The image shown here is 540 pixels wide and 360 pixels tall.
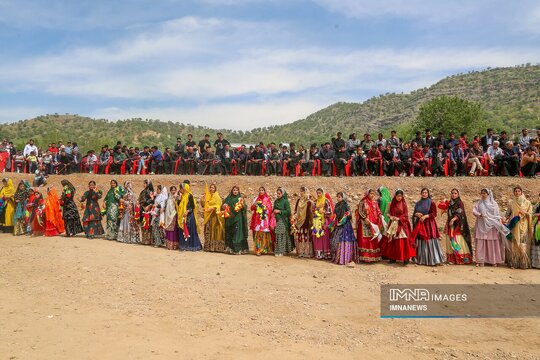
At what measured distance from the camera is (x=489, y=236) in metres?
10.1

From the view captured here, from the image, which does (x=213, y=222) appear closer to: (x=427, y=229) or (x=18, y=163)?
(x=427, y=229)

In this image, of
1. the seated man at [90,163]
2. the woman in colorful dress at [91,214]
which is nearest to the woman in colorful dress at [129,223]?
the woman in colorful dress at [91,214]

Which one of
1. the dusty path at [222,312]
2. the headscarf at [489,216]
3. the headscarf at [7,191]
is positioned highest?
the headscarf at [7,191]

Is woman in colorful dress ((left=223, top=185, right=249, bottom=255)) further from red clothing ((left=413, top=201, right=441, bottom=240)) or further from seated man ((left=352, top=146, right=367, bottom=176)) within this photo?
seated man ((left=352, top=146, right=367, bottom=176))

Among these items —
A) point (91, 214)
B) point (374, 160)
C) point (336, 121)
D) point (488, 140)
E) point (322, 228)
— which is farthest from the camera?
point (336, 121)

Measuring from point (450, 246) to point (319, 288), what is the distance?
11.7 feet

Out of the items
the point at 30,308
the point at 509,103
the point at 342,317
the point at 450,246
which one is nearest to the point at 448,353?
the point at 342,317

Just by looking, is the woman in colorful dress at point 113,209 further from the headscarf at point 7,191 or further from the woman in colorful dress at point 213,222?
the headscarf at point 7,191

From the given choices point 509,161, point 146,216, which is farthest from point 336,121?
point 146,216

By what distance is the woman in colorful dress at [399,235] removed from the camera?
999cm

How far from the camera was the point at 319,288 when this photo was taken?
8.55m

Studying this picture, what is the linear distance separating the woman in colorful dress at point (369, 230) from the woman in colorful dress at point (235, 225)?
286 cm

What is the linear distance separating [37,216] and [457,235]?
431 inches

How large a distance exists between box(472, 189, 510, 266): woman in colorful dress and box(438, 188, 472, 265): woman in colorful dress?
23 cm
